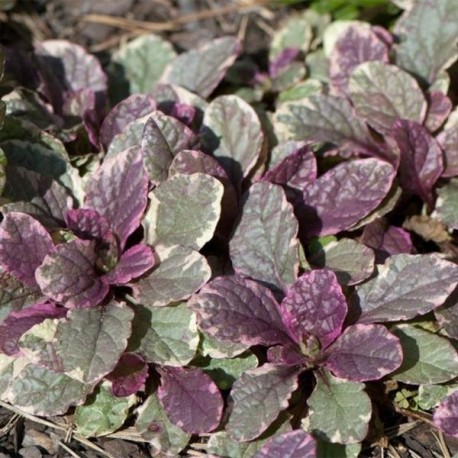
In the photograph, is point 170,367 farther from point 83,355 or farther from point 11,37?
point 11,37

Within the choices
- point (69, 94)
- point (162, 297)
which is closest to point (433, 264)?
point (162, 297)

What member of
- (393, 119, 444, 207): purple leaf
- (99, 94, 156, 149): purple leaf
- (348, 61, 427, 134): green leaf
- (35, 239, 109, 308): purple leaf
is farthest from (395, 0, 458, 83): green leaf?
(35, 239, 109, 308): purple leaf

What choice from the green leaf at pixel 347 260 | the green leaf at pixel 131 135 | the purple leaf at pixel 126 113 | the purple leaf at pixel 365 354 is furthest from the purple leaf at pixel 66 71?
the purple leaf at pixel 365 354

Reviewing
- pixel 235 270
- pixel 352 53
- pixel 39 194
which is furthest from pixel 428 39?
pixel 39 194

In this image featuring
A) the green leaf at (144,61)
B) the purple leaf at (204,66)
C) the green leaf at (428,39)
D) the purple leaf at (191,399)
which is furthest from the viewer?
the green leaf at (144,61)

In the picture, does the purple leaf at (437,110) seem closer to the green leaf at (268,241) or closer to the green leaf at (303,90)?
the green leaf at (303,90)

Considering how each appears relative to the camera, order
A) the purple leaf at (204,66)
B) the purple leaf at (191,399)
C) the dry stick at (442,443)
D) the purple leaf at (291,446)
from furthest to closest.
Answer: the purple leaf at (204,66) → the dry stick at (442,443) → the purple leaf at (191,399) → the purple leaf at (291,446)

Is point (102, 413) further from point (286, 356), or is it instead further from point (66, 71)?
point (66, 71)
